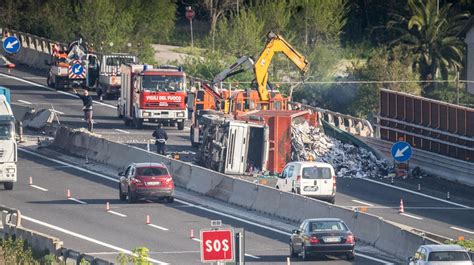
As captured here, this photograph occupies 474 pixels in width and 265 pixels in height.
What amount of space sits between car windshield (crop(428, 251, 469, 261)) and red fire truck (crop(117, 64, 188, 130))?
110ft

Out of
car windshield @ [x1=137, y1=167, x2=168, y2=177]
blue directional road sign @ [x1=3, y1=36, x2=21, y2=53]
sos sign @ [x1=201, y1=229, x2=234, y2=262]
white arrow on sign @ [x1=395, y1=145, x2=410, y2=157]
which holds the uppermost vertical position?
blue directional road sign @ [x1=3, y1=36, x2=21, y2=53]

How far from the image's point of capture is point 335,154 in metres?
55.4

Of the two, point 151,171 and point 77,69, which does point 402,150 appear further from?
point 77,69

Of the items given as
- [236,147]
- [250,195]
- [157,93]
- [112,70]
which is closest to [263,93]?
[157,93]

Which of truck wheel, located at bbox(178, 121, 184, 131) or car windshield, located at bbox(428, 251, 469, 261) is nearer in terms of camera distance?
car windshield, located at bbox(428, 251, 469, 261)

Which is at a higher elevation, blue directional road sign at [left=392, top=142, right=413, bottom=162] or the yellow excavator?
the yellow excavator

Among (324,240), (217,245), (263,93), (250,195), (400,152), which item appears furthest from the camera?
(263,93)

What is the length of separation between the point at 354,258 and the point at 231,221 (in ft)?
24.7

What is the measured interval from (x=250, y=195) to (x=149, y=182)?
129 inches

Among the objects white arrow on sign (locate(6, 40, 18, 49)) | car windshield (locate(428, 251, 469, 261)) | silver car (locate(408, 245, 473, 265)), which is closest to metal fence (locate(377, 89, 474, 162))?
white arrow on sign (locate(6, 40, 18, 49))

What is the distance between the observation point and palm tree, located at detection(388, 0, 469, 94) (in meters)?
87.6

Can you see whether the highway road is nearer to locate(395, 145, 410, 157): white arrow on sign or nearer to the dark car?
locate(395, 145, 410, 157): white arrow on sign

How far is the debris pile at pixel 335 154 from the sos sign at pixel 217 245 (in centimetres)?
3095

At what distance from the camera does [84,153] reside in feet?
186
